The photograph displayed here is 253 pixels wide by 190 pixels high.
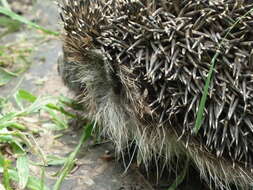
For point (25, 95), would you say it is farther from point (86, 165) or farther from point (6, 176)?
point (6, 176)

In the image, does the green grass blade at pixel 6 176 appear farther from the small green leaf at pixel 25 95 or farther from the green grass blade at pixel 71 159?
the small green leaf at pixel 25 95

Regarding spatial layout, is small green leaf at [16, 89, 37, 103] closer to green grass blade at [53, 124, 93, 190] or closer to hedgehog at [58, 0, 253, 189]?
green grass blade at [53, 124, 93, 190]

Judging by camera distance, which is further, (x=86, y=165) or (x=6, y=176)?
(x=86, y=165)

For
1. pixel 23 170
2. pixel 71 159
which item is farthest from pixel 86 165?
pixel 23 170

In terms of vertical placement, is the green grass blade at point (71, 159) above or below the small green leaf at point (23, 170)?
below

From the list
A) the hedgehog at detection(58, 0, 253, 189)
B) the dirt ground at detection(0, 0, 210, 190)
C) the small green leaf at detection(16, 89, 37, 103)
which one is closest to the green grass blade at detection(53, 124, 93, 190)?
the dirt ground at detection(0, 0, 210, 190)

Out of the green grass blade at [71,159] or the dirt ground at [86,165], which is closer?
the green grass blade at [71,159]

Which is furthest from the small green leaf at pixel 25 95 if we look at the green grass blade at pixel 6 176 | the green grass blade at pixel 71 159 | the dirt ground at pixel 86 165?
the green grass blade at pixel 6 176

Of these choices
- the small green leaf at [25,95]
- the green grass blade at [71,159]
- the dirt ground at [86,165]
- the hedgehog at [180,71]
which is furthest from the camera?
the small green leaf at [25,95]

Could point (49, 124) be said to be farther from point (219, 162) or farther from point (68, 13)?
point (219, 162)
